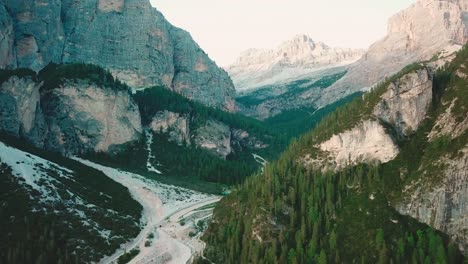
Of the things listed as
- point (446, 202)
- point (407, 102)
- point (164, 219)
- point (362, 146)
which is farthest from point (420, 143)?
point (164, 219)

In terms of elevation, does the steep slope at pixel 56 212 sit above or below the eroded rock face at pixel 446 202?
below

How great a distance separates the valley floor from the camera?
390ft

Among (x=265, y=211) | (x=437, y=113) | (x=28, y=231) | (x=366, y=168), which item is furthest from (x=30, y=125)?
(x=437, y=113)

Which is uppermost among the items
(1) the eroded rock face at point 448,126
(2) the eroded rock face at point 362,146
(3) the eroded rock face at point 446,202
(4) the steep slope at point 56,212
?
(1) the eroded rock face at point 448,126

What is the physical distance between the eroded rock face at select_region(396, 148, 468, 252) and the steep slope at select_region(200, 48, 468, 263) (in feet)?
0.65

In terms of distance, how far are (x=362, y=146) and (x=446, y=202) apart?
97.9 ft

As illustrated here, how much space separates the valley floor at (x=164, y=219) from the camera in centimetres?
11900

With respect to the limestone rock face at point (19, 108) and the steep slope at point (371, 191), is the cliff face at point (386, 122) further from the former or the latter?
the limestone rock face at point (19, 108)

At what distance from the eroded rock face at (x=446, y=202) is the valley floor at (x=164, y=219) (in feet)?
163

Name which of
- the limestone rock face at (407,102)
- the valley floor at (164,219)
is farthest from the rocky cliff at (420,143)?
the valley floor at (164,219)

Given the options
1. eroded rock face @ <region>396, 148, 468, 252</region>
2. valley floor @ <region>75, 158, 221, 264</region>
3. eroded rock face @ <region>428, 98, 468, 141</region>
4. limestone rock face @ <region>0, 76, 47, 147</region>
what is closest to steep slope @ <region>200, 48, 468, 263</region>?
eroded rock face @ <region>396, 148, 468, 252</region>

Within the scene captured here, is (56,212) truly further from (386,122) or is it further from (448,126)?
(448,126)

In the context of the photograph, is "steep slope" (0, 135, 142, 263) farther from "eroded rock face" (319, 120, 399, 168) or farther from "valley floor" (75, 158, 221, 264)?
"eroded rock face" (319, 120, 399, 168)

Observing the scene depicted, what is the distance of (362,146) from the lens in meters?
133
